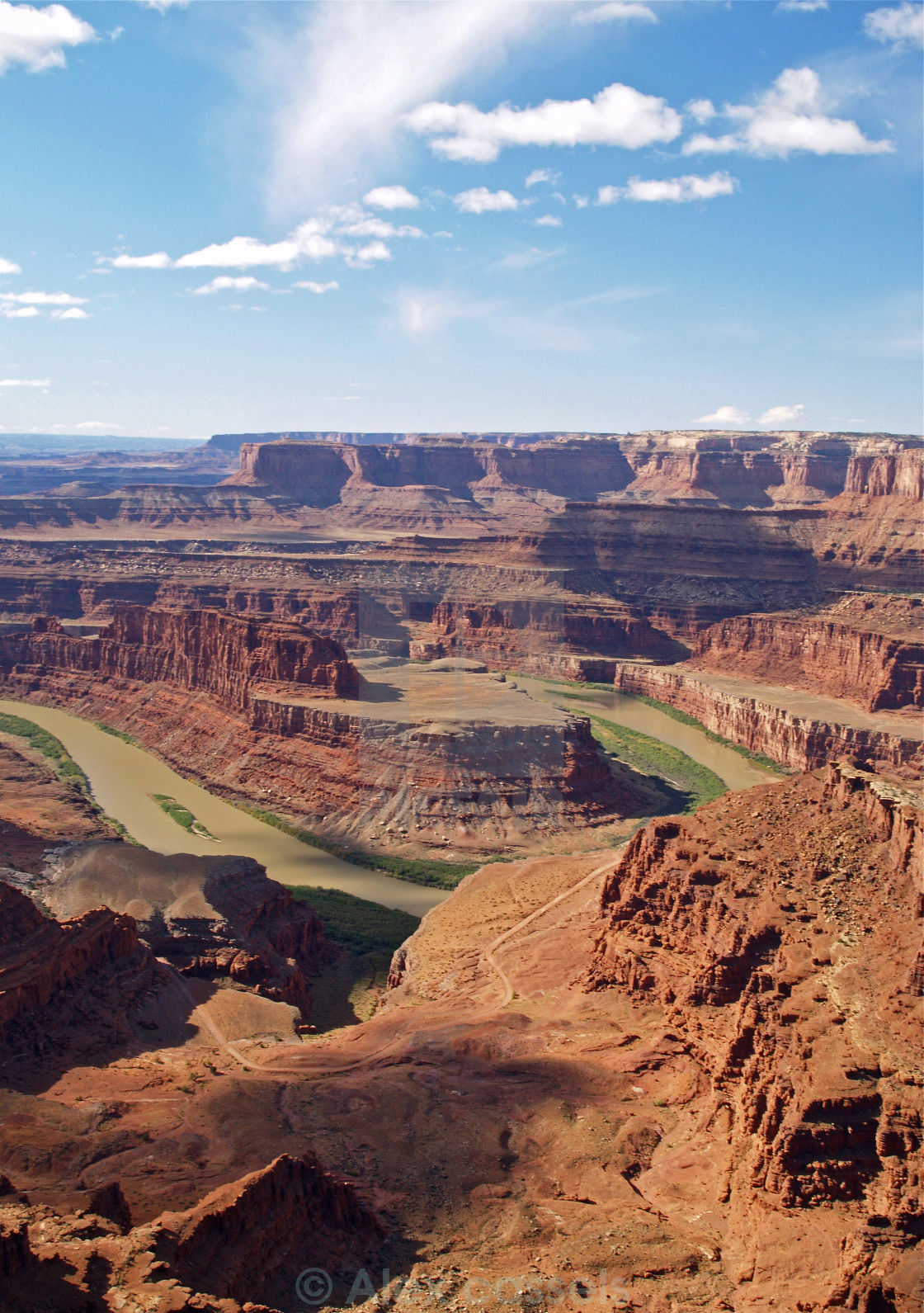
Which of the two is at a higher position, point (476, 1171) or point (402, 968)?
point (476, 1171)

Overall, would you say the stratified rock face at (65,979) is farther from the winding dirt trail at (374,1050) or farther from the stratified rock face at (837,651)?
the stratified rock face at (837,651)

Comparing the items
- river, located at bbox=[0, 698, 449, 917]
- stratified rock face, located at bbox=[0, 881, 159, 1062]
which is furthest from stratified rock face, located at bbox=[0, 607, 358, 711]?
stratified rock face, located at bbox=[0, 881, 159, 1062]

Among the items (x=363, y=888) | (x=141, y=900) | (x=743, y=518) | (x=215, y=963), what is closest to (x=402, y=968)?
(x=215, y=963)

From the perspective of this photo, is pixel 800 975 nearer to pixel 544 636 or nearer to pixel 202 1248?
pixel 202 1248

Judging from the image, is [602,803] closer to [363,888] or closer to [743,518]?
[363,888]

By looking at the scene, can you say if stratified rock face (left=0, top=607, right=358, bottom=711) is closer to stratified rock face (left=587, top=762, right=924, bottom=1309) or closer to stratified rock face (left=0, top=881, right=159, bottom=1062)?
stratified rock face (left=0, top=881, right=159, bottom=1062)
